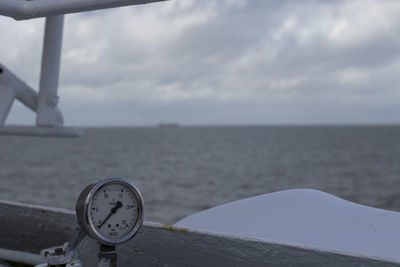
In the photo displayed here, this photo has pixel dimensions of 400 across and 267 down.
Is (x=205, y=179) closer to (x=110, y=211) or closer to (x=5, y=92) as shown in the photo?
(x=5, y=92)

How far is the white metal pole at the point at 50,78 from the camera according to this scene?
11.7 feet

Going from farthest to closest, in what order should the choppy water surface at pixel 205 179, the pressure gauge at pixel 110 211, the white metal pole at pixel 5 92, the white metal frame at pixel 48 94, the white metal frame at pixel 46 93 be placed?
the choppy water surface at pixel 205 179
the white metal frame at pixel 48 94
the white metal frame at pixel 46 93
the white metal pole at pixel 5 92
the pressure gauge at pixel 110 211

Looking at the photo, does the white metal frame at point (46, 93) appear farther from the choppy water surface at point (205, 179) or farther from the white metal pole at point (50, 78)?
the choppy water surface at point (205, 179)

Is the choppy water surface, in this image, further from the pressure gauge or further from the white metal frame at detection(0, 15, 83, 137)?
the pressure gauge

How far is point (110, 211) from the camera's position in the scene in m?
1.88

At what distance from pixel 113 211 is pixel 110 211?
0.01 metres

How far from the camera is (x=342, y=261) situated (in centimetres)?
185

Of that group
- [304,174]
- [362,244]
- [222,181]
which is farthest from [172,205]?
[362,244]

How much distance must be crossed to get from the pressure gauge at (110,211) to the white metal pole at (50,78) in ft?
6.35

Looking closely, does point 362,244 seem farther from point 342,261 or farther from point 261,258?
point 261,258

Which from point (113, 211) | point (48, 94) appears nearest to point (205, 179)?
point (48, 94)

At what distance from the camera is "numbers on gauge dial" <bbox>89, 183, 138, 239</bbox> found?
1840 millimetres

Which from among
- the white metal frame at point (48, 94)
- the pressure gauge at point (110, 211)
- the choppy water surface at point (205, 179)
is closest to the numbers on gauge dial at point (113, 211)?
the pressure gauge at point (110, 211)

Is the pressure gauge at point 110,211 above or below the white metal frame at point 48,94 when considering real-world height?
below
